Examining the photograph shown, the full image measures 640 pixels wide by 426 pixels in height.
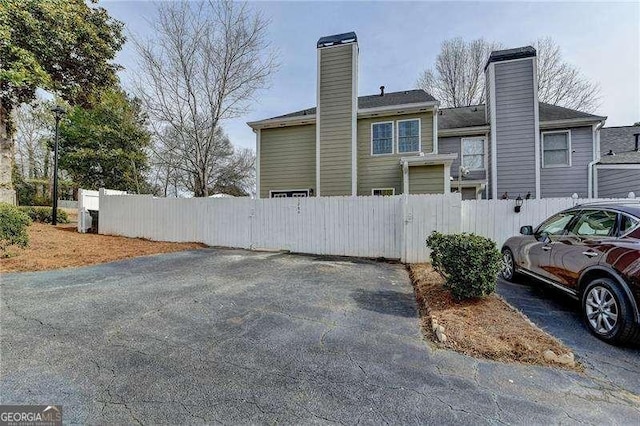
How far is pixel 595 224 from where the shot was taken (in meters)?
3.95

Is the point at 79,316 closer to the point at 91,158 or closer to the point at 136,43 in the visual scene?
the point at 136,43

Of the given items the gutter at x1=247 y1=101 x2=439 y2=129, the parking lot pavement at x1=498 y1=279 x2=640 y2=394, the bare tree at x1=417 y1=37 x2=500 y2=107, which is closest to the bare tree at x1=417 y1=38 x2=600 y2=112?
the bare tree at x1=417 y1=37 x2=500 y2=107

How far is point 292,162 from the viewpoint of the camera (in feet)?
43.0

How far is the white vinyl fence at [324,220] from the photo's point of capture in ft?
24.2

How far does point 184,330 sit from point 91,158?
27731 millimetres

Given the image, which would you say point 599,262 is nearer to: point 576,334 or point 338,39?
point 576,334

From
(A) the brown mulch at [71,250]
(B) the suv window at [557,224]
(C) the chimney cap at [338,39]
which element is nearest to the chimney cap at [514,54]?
(C) the chimney cap at [338,39]

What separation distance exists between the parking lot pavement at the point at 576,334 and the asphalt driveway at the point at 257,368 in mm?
249

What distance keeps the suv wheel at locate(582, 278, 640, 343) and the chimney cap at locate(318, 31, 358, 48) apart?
39.2ft

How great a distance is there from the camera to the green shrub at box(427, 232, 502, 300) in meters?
4.04

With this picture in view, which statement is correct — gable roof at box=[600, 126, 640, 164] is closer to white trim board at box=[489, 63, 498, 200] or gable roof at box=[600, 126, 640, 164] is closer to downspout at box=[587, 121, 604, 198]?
downspout at box=[587, 121, 604, 198]

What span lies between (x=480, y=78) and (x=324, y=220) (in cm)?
2092

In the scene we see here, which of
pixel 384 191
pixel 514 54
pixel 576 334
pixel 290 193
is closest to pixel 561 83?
pixel 514 54

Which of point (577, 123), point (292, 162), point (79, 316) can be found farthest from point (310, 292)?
point (577, 123)
